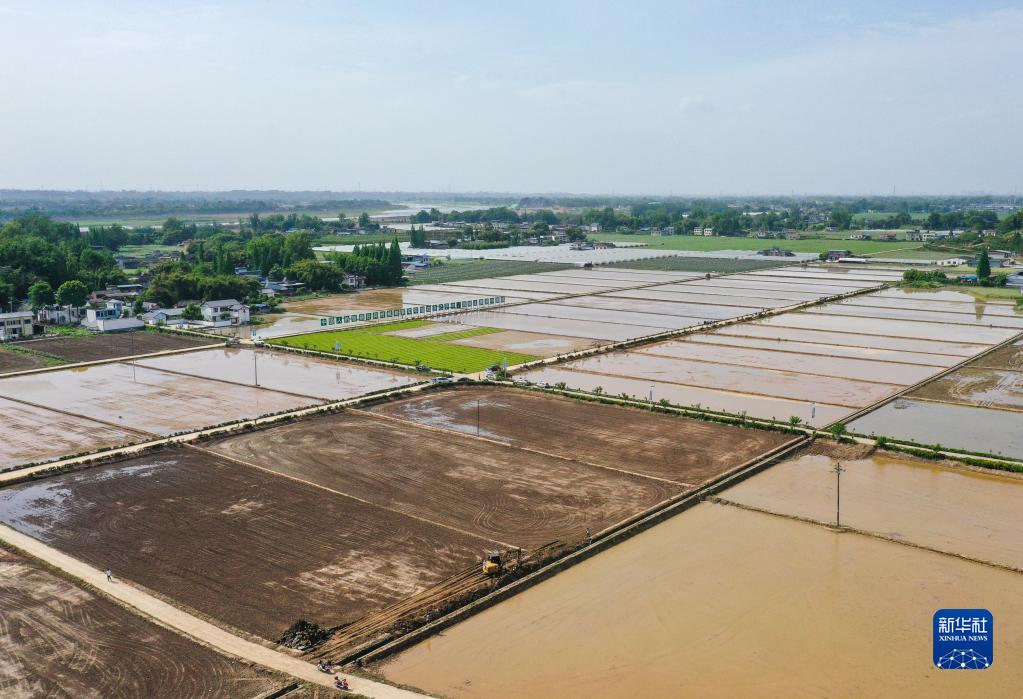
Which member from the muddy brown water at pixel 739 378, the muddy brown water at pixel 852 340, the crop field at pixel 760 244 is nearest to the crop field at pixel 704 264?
the crop field at pixel 760 244

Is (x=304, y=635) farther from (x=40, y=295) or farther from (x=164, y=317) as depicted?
(x=40, y=295)

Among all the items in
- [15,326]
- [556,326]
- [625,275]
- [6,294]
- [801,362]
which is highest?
[6,294]

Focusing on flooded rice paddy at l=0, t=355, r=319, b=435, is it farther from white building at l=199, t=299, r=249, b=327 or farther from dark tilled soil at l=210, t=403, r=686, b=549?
white building at l=199, t=299, r=249, b=327

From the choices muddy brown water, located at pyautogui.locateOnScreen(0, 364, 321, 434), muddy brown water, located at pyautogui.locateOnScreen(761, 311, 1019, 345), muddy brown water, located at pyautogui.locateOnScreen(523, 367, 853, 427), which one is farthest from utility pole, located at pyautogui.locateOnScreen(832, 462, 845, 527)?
muddy brown water, located at pyautogui.locateOnScreen(761, 311, 1019, 345)

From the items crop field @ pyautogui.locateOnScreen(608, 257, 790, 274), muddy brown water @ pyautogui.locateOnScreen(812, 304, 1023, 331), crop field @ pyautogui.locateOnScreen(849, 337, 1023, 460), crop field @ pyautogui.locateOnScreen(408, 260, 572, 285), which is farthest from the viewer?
crop field @ pyautogui.locateOnScreen(608, 257, 790, 274)

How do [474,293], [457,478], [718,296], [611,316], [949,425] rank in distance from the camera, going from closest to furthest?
[457,478] → [949,425] → [611,316] → [718,296] → [474,293]

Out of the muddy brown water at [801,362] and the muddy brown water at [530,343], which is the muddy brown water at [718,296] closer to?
the muddy brown water at [801,362]

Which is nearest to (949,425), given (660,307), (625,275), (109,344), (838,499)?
(838,499)

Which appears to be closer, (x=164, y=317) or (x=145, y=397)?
(x=145, y=397)
